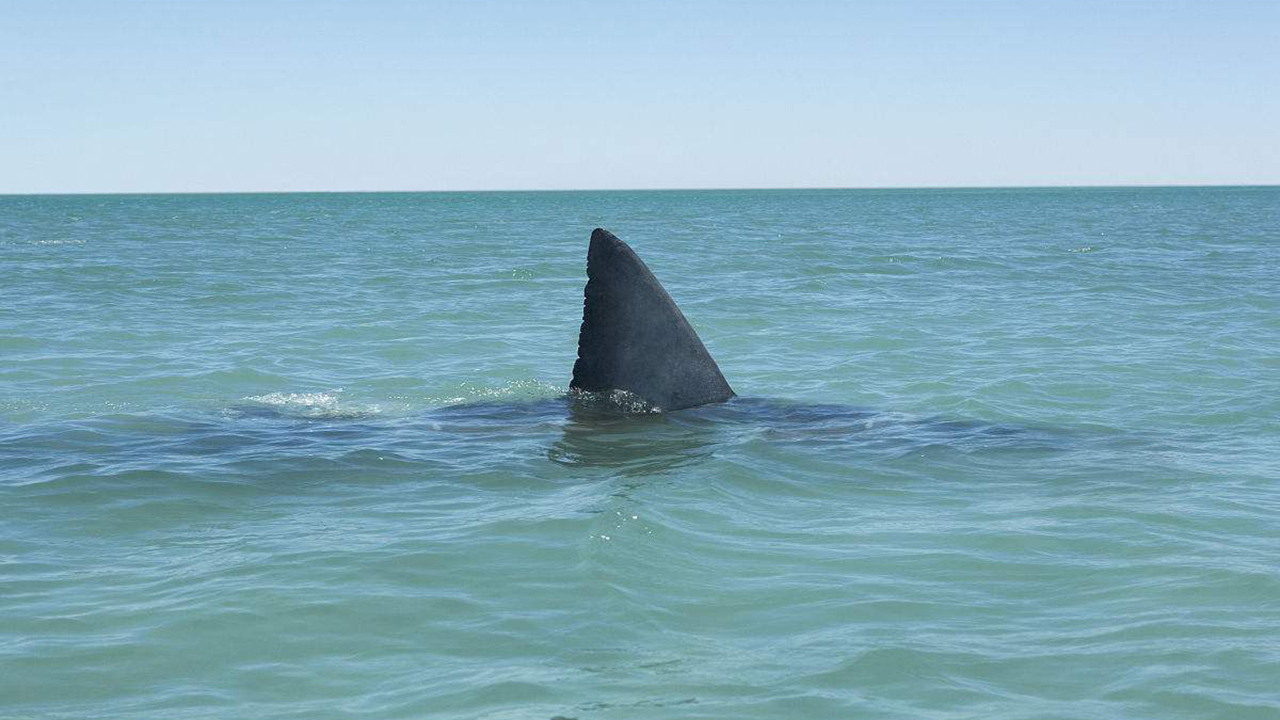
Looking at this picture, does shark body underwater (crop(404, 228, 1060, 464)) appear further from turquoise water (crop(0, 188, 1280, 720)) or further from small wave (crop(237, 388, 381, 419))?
small wave (crop(237, 388, 381, 419))

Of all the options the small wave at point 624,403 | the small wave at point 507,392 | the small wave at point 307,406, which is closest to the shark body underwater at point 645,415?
the small wave at point 624,403

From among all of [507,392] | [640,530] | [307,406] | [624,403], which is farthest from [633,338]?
[307,406]

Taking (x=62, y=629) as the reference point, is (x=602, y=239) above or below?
above

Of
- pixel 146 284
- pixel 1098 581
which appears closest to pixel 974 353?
pixel 1098 581

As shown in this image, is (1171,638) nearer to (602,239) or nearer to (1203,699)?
(1203,699)

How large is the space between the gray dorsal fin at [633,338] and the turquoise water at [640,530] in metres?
0.37

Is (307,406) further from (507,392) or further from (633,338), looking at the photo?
(633,338)

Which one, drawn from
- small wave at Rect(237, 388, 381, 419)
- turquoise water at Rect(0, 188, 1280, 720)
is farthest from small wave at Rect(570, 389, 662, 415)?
small wave at Rect(237, 388, 381, 419)

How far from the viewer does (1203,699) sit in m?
5.89

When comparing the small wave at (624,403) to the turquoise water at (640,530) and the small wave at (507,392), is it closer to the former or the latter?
the turquoise water at (640,530)

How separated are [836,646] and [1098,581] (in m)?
1.97

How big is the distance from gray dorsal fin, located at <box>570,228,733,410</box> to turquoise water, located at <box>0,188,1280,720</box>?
0.37 metres

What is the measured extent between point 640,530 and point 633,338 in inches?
146

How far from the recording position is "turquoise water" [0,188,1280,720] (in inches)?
240
